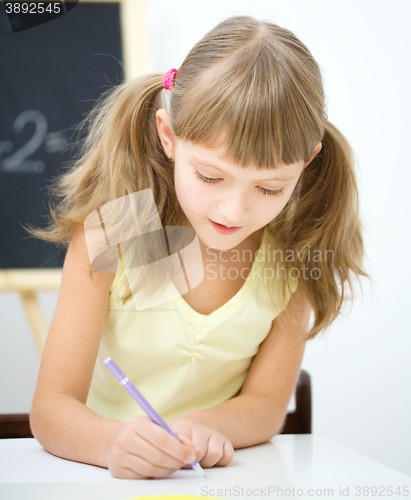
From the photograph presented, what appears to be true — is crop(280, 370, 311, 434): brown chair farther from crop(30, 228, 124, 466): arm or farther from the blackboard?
the blackboard

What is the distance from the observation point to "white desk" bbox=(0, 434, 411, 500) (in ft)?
1.23

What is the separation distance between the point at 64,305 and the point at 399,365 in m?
0.91

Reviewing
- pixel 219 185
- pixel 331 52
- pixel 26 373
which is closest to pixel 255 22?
pixel 219 185

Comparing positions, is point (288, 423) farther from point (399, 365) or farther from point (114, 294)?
point (399, 365)

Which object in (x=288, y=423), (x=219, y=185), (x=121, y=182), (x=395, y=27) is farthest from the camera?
(x=395, y=27)

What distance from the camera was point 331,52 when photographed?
3.95ft

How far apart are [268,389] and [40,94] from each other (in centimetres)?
Result: 81

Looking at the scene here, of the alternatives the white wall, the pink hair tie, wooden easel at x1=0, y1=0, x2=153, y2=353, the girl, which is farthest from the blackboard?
the pink hair tie

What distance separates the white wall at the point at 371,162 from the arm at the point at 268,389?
0.55m

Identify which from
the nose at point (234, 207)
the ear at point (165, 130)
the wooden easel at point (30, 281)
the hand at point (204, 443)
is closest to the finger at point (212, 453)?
the hand at point (204, 443)

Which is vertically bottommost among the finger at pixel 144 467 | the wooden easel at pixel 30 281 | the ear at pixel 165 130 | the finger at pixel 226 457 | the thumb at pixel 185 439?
the wooden easel at pixel 30 281

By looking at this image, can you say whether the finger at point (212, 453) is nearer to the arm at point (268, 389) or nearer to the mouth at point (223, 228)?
the arm at point (268, 389)

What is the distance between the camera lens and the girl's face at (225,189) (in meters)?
0.49

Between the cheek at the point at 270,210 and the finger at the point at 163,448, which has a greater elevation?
the cheek at the point at 270,210
